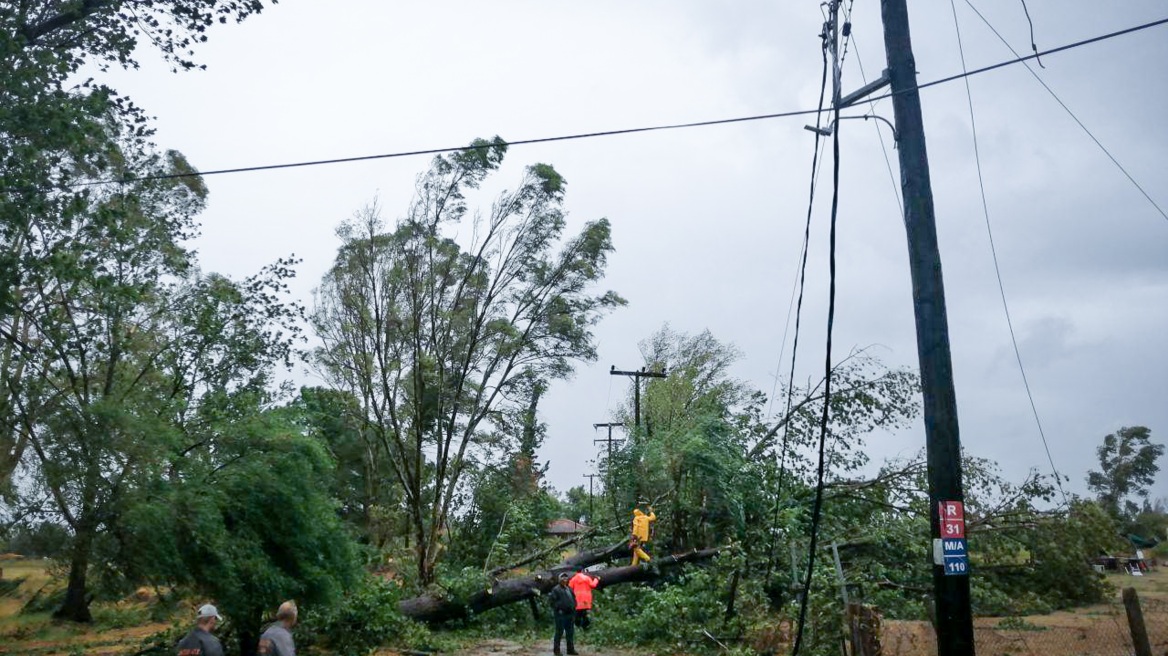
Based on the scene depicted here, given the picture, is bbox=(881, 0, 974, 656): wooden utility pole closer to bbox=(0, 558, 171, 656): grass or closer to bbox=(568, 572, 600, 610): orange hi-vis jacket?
bbox=(568, 572, 600, 610): orange hi-vis jacket

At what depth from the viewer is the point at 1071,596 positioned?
1636 cm

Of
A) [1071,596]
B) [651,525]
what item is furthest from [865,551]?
[651,525]

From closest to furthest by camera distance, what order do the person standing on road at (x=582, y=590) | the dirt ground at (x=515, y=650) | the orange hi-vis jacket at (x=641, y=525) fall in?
1. the dirt ground at (x=515, y=650)
2. the person standing on road at (x=582, y=590)
3. the orange hi-vis jacket at (x=641, y=525)

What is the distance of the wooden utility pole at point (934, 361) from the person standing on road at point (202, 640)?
578 cm

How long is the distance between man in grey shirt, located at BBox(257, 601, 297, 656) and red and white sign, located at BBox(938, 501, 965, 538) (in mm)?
5338

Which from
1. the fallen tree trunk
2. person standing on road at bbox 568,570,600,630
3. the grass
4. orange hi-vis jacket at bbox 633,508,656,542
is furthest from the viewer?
orange hi-vis jacket at bbox 633,508,656,542

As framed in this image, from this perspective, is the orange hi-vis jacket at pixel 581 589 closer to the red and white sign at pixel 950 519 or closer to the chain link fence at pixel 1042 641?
the chain link fence at pixel 1042 641

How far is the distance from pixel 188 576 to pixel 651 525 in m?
10.7

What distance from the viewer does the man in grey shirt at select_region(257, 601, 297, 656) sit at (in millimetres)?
6934

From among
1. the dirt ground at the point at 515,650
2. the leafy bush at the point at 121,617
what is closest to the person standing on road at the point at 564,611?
the dirt ground at the point at 515,650

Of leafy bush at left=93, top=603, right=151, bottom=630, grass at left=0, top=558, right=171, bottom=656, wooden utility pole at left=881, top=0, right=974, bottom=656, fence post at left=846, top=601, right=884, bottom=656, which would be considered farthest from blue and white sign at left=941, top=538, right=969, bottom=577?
leafy bush at left=93, top=603, right=151, bottom=630

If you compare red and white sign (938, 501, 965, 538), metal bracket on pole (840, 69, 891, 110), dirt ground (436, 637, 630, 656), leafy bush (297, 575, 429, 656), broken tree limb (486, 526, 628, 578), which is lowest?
dirt ground (436, 637, 630, 656)

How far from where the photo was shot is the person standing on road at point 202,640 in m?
6.80

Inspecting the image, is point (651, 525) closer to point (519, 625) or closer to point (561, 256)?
point (519, 625)
